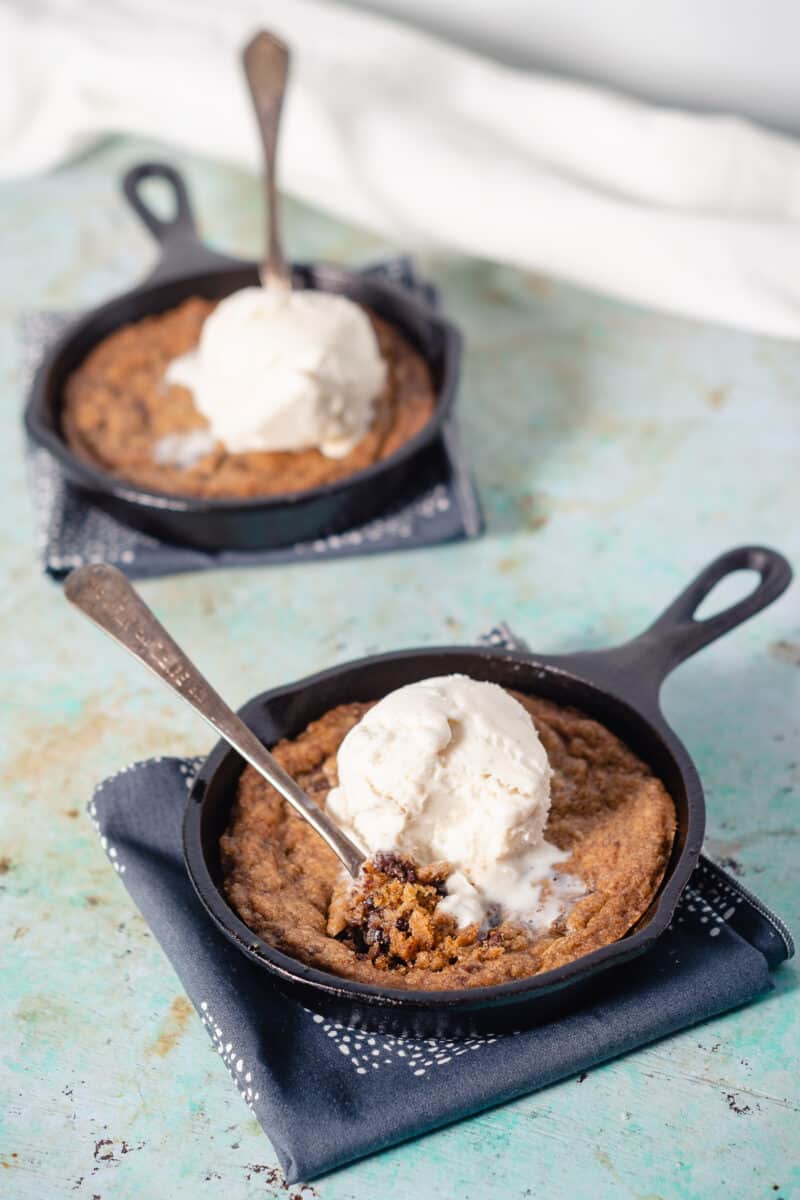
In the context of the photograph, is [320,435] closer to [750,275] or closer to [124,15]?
[750,275]

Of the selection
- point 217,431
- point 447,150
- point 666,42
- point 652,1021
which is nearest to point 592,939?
point 652,1021

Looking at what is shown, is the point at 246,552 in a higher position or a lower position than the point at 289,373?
lower

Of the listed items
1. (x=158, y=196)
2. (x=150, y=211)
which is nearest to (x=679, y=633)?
(x=150, y=211)

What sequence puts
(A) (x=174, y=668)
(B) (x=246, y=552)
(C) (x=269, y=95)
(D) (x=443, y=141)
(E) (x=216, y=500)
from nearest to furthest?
(A) (x=174, y=668) < (E) (x=216, y=500) < (B) (x=246, y=552) < (C) (x=269, y=95) < (D) (x=443, y=141)

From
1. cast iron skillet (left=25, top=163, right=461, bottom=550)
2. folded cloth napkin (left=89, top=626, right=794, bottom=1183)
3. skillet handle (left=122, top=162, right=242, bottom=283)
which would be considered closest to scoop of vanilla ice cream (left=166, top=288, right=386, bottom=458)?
cast iron skillet (left=25, top=163, right=461, bottom=550)

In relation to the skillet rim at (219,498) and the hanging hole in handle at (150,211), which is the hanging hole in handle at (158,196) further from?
the skillet rim at (219,498)

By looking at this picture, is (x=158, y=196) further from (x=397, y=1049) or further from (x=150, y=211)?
(x=397, y=1049)

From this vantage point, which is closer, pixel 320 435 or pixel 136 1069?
pixel 136 1069

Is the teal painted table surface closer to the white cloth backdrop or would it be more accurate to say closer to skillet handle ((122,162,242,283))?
the white cloth backdrop

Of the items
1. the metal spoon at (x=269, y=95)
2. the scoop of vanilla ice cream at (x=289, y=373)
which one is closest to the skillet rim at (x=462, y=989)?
the scoop of vanilla ice cream at (x=289, y=373)
